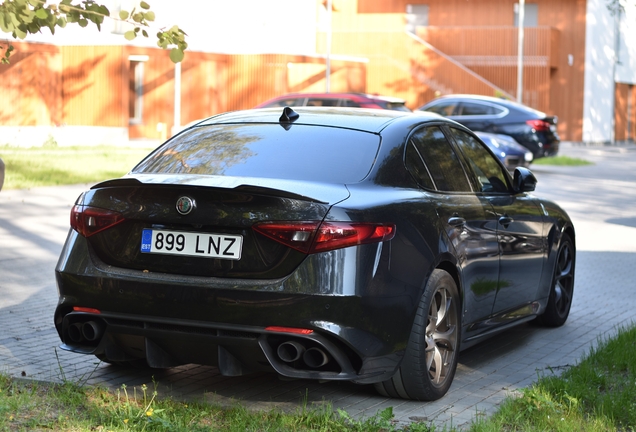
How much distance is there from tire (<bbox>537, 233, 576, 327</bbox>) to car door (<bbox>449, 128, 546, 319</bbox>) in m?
0.54

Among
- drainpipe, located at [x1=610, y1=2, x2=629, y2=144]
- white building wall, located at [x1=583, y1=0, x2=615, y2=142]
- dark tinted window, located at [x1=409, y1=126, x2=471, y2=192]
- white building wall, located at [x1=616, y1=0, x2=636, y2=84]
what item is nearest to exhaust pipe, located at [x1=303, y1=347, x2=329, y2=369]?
dark tinted window, located at [x1=409, y1=126, x2=471, y2=192]

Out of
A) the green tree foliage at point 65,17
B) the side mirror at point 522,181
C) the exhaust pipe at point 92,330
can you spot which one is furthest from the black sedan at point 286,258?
the side mirror at point 522,181

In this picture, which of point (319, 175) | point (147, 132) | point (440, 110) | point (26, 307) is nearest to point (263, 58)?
point (147, 132)

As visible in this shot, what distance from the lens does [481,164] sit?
6.63 metres

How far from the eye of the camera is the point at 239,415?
4746mm

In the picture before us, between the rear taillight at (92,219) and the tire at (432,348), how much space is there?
156 cm

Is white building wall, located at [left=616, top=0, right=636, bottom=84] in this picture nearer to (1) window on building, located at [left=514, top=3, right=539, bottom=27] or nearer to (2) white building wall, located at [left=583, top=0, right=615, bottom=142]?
(2) white building wall, located at [left=583, top=0, right=615, bottom=142]

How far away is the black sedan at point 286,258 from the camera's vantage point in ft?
15.2

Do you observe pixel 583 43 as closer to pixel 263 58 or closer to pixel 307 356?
pixel 263 58

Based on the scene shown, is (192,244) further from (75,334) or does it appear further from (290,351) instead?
(75,334)

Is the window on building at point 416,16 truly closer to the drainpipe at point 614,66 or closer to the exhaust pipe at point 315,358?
the drainpipe at point 614,66

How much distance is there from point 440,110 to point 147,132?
12.2m

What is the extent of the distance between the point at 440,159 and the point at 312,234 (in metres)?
1.60

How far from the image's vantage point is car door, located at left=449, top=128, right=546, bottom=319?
6.33m
